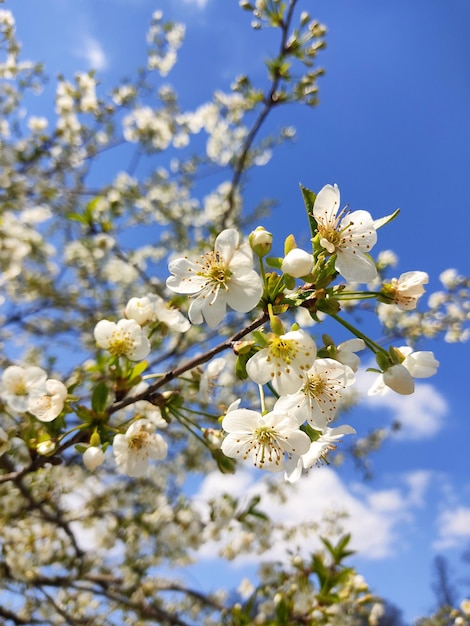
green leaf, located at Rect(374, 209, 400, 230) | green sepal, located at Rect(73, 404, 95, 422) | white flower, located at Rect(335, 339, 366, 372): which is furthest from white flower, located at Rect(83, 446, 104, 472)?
green leaf, located at Rect(374, 209, 400, 230)

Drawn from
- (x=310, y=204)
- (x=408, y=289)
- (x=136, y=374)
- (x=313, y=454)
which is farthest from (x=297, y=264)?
(x=136, y=374)

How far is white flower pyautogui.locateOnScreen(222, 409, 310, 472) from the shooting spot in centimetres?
105

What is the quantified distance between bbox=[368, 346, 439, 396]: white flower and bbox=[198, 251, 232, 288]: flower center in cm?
46

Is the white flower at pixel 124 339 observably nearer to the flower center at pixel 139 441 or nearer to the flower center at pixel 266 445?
the flower center at pixel 139 441

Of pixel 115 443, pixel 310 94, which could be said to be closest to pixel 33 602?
pixel 115 443

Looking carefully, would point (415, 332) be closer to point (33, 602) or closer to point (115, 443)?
point (115, 443)

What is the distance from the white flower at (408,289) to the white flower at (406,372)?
0.15 m

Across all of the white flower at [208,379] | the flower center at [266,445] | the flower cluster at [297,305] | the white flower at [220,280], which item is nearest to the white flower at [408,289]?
the flower cluster at [297,305]

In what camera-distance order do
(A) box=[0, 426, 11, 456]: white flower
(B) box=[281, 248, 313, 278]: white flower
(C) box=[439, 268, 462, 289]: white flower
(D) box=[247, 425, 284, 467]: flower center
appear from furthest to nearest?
(C) box=[439, 268, 462, 289]: white flower < (A) box=[0, 426, 11, 456]: white flower < (D) box=[247, 425, 284, 467]: flower center < (B) box=[281, 248, 313, 278]: white flower

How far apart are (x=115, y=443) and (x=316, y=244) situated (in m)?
0.80

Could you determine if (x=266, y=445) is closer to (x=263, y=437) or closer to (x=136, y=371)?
(x=263, y=437)

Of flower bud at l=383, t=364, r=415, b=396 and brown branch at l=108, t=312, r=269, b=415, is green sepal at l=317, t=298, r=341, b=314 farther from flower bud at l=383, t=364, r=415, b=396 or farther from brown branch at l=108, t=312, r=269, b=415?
flower bud at l=383, t=364, r=415, b=396

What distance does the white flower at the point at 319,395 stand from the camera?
3.45ft

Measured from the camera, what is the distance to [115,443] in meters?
1.29
